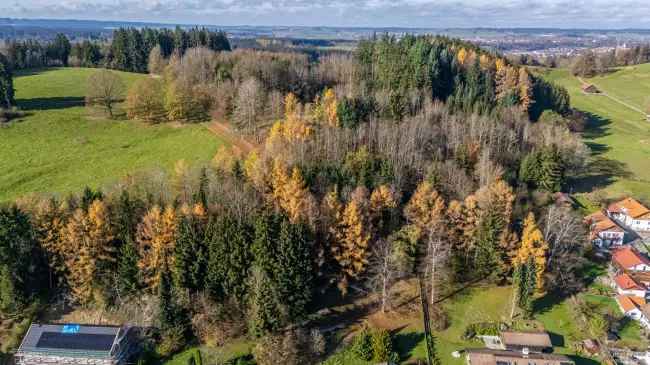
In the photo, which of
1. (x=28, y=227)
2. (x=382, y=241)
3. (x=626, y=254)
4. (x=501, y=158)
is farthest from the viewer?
(x=501, y=158)

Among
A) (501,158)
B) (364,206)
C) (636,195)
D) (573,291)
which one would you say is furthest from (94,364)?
(636,195)

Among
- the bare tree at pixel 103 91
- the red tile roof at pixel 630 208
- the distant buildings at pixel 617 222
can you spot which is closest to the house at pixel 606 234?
the distant buildings at pixel 617 222

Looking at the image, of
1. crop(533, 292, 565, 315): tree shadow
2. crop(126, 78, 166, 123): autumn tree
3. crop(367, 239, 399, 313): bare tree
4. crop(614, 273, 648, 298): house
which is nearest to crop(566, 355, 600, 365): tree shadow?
crop(533, 292, 565, 315): tree shadow

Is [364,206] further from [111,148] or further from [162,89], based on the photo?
[162,89]

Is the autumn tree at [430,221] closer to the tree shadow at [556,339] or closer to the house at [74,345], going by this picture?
the tree shadow at [556,339]

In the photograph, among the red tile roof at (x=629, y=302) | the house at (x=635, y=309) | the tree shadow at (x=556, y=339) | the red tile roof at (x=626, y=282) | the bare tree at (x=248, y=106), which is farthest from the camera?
the bare tree at (x=248, y=106)

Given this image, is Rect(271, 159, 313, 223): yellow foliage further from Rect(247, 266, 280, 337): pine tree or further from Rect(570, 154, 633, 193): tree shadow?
Rect(570, 154, 633, 193): tree shadow

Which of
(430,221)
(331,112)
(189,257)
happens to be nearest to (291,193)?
(189,257)
